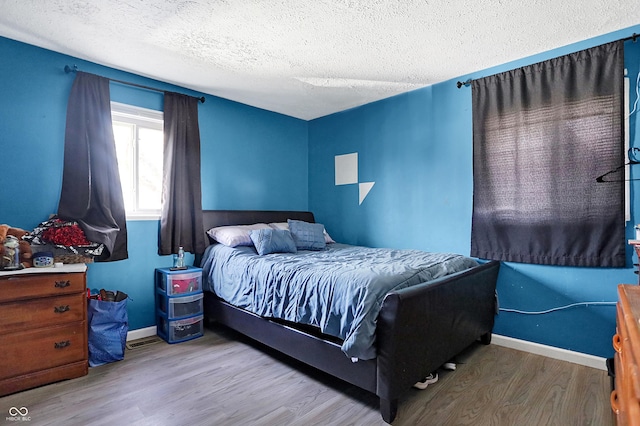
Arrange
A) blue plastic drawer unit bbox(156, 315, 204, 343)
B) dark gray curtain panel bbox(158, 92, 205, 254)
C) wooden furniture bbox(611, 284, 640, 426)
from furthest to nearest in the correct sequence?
dark gray curtain panel bbox(158, 92, 205, 254)
blue plastic drawer unit bbox(156, 315, 204, 343)
wooden furniture bbox(611, 284, 640, 426)

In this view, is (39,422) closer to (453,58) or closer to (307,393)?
(307,393)

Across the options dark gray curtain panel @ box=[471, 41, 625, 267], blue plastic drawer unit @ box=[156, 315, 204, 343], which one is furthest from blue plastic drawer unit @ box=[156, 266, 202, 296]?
dark gray curtain panel @ box=[471, 41, 625, 267]

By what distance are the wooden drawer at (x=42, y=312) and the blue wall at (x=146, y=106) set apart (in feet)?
1.83

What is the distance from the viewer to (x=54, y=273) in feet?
7.39

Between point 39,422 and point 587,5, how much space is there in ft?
13.1

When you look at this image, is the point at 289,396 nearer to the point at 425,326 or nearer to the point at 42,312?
the point at 425,326

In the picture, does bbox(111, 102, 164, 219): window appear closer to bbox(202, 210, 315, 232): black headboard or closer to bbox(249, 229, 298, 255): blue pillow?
bbox(202, 210, 315, 232): black headboard

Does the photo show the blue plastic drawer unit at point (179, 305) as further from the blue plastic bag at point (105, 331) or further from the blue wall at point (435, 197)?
the blue wall at point (435, 197)

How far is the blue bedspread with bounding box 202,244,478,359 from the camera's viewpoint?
6.20 ft

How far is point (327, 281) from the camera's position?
212 cm

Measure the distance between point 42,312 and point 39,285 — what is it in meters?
0.18

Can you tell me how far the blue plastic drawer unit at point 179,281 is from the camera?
3004mm

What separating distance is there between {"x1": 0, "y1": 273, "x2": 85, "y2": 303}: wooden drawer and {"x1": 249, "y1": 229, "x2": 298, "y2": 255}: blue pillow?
136 centimetres

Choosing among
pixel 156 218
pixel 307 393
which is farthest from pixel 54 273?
pixel 307 393
